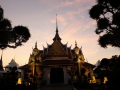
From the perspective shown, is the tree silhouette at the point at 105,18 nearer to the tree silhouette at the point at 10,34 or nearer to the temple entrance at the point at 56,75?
the tree silhouette at the point at 10,34

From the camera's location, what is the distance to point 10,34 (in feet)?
48.8

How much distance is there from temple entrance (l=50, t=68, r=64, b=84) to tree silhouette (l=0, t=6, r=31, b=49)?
1697cm

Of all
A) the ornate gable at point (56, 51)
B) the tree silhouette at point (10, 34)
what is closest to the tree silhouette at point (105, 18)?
the tree silhouette at point (10, 34)

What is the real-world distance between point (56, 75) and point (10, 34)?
1840cm

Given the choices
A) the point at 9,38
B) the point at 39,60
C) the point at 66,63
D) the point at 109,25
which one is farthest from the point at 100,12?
the point at 66,63

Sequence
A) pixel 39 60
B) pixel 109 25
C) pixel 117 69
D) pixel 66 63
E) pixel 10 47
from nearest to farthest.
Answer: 1. pixel 117 69
2. pixel 109 25
3. pixel 10 47
4. pixel 39 60
5. pixel 66 63

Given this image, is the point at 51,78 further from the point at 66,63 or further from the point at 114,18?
the point at 114,18

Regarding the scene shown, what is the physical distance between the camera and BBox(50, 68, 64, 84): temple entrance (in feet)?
100

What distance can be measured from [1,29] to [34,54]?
9.66 metres

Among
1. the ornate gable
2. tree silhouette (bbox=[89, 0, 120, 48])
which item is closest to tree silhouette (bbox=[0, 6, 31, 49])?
tree silhouette (bbox=[89, 0, 120, 48])

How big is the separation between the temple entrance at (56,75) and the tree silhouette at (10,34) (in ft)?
55.7

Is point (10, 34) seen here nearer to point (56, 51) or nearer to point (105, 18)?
point (105, 18)

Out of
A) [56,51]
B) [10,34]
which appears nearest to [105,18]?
[10,34]

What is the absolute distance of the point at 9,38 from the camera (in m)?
14.6
